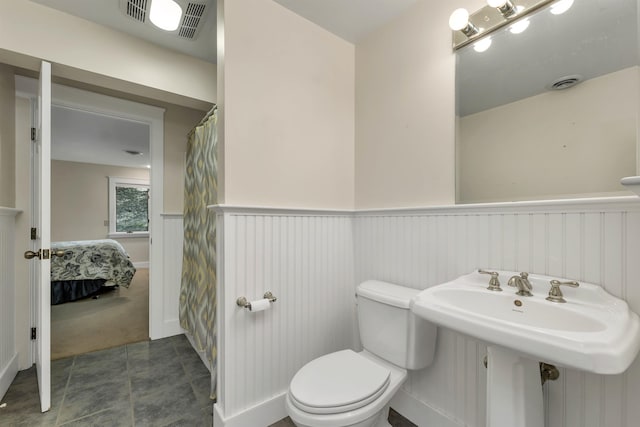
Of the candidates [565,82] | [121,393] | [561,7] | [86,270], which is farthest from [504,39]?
[86,270]

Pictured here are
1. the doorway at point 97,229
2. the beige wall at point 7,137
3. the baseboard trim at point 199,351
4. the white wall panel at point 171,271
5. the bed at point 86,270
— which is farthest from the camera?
the bed at point 86,270

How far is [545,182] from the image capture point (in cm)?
109

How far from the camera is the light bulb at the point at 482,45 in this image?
126cm

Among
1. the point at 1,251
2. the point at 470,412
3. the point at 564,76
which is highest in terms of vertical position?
the point at 564,76

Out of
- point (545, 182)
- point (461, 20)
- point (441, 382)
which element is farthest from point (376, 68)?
point (441, 382)

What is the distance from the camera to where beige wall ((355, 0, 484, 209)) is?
1.38 metres

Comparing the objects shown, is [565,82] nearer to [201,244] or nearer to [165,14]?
[165,14]

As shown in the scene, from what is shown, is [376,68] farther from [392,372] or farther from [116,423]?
[116,423]

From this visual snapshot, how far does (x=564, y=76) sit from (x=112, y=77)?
2410mm

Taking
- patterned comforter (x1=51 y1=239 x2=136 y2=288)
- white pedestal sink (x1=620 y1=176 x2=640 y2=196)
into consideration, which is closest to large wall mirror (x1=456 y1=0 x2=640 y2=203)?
white pedestal sink (x1=620 y1=176 x2=640 y2=196)

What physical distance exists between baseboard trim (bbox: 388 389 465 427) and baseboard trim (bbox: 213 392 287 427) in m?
0.66

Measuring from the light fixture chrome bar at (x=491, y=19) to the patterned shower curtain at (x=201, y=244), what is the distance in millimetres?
1427

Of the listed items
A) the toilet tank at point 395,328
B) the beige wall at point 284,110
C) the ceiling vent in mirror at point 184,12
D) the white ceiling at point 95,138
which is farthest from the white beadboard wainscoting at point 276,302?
the white ceiling at point 95,138

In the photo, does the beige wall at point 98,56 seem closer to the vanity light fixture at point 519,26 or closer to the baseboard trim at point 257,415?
the vanity light fixture at point 519,26
